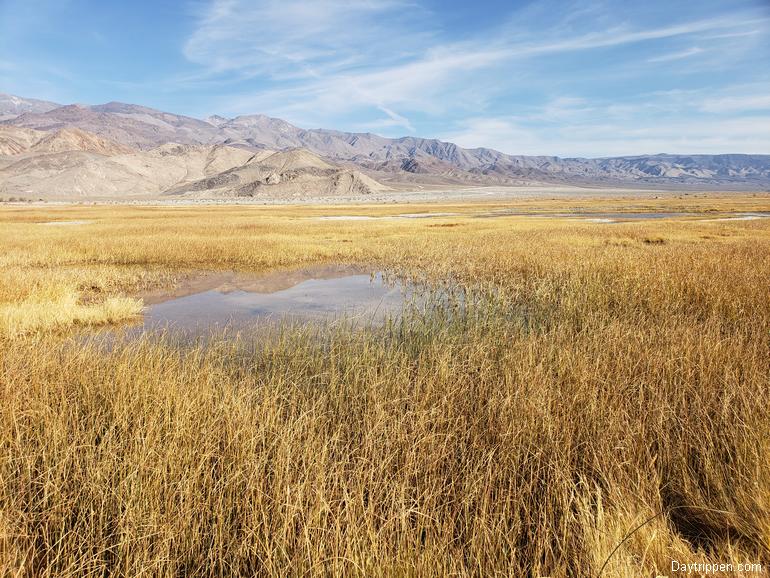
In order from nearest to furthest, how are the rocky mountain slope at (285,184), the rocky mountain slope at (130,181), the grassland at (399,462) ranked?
the grassland at (399,462), the rocky mountain slope at (130,181), the rocky mountain slope at (285,184)

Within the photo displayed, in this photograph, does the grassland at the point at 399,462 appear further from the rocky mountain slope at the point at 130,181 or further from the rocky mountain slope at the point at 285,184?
the rocky mountain slope at the point at 130,181

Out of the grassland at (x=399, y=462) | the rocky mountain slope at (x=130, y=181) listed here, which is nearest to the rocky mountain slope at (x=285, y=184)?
the rocky mountain slope at (x=130, y=181)

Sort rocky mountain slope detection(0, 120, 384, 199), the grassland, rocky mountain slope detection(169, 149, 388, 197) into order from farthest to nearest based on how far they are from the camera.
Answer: rocky mountain slope detection(169, 149, 388, 197) → rocky mountain slope detection(0, 120, 384, 199) → the grassland

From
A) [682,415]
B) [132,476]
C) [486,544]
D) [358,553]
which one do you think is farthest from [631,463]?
[132,476]

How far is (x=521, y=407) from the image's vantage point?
4.50 meters

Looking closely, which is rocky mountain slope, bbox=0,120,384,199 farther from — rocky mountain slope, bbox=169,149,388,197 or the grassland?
the grassland

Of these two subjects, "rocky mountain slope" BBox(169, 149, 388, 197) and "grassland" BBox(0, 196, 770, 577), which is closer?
"grassland" BBox(0, 196, 770, 577)

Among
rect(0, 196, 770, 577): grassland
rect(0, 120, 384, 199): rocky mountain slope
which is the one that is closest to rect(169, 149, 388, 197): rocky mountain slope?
rect(0, 120, 384, 199): rocky mountain slope

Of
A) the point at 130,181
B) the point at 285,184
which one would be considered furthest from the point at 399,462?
the point at 130,181

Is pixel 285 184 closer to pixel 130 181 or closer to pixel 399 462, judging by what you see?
pixel 130 181

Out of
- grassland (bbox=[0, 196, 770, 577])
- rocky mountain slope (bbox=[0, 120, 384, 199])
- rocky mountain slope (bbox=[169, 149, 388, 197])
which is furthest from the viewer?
rocky mountain slope (bbox=[169, 149, 388, 197])

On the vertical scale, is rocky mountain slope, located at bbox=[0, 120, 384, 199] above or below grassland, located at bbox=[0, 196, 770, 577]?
above

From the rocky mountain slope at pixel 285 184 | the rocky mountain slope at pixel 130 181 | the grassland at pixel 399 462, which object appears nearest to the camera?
the grassland at pixel 399 462

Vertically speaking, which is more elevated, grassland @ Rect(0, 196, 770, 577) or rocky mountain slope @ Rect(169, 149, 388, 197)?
rocky mountain slope @ Rect(169, 149, 388, 197)
